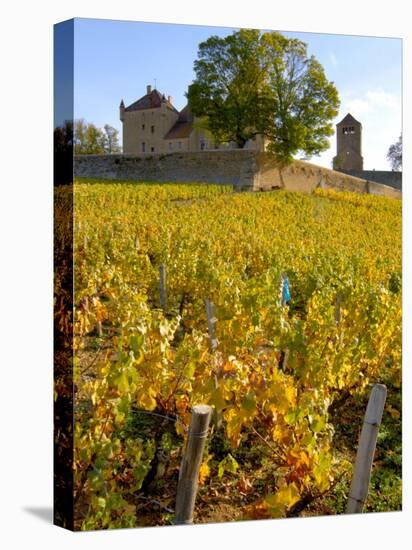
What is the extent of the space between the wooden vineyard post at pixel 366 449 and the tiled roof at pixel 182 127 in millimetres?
1896

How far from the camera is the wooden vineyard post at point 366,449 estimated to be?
3.87 meters

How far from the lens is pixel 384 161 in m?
4.85

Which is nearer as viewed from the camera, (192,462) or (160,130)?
(192,462)

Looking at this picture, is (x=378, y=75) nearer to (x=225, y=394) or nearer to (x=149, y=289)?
(x=149, y=289)

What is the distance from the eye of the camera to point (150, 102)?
4027mm

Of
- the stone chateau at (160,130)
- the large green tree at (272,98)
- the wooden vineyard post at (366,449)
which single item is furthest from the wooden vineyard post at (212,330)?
the large green tree at (272,98)

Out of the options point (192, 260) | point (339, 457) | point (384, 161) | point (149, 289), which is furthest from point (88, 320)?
point (384, 161)

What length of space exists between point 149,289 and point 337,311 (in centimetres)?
129

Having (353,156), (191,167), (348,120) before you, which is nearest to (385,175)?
(353,156)

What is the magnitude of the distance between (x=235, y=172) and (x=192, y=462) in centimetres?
192

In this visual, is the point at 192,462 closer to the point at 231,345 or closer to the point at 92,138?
the point at 231,345

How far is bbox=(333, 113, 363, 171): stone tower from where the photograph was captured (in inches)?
185

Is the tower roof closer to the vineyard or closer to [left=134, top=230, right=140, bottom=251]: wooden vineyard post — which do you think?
the vineyard

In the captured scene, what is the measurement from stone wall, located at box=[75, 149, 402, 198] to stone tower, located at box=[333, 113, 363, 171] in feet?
0.72
